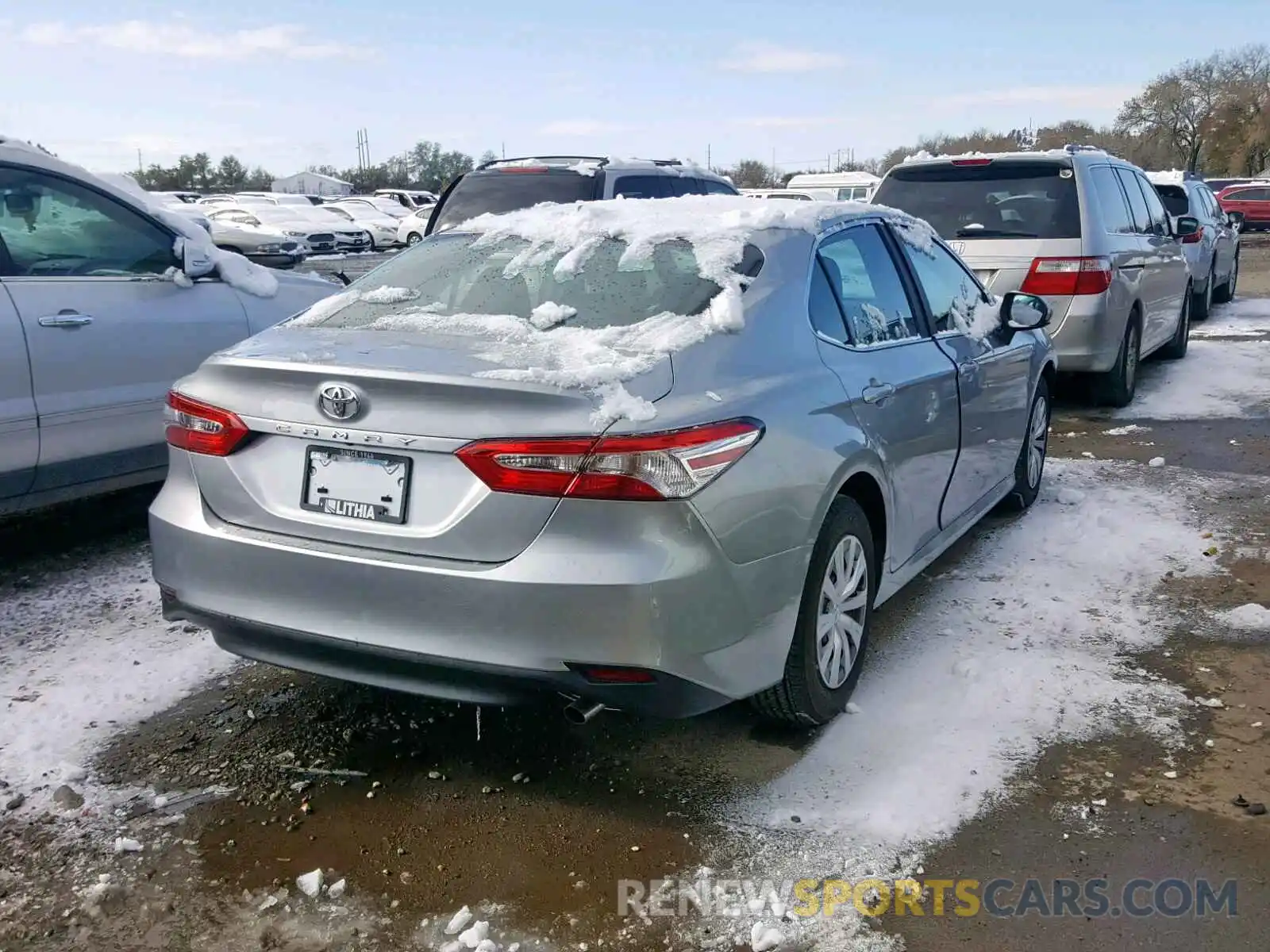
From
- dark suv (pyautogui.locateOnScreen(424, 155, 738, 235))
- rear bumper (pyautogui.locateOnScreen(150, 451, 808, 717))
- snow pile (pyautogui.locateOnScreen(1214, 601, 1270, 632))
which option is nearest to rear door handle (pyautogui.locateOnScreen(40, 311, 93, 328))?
rear bumper (pyautogui.locateOnScreen(150, 451, 808, 717))

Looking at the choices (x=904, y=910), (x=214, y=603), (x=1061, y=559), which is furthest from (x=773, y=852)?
(x=1061, y=559)

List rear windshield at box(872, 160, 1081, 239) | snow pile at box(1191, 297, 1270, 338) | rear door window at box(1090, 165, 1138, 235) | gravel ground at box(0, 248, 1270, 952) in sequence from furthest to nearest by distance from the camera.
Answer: snow pile at box(1191, 297, 1270, 338), rear door window at box(1090, 165, 1138, 235), rear windshield at box(872, 160, 1081, 239), gravel ground at box(0, 248, 1270, 952)

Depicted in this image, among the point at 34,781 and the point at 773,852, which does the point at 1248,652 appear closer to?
the point at 773,852

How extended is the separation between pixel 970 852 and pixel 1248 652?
1.85 meters

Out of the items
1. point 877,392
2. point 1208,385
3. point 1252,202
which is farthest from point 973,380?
point 1252,202

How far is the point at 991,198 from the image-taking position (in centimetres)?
803

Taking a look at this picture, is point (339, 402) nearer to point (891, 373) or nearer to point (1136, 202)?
point (891, 373)

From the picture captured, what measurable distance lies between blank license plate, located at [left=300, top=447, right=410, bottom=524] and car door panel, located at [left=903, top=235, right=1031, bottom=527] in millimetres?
2357

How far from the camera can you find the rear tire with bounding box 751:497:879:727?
328 cm

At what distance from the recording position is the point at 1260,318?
14.6 meters

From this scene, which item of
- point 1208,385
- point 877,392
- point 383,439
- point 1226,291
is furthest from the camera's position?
point 1226,291

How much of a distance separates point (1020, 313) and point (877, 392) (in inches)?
72.2

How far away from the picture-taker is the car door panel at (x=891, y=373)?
3.62 metres

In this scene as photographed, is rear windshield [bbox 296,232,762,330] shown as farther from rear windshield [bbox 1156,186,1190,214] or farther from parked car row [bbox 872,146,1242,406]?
rear windshield [bbox 1156,186,1190,214]
